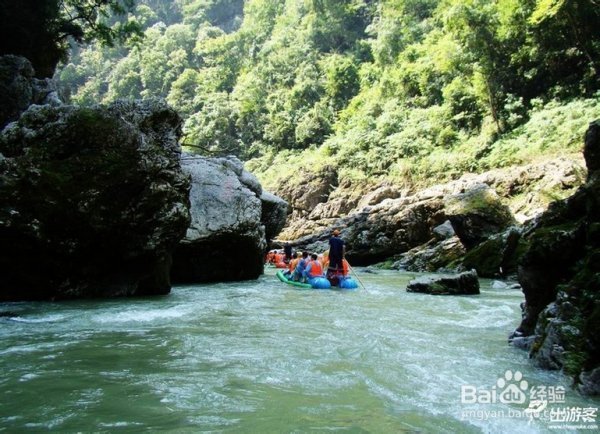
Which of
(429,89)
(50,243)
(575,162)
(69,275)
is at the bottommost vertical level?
(69,275)

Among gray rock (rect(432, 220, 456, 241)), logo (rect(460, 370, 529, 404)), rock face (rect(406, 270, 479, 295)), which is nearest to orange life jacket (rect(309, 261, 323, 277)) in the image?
rock face (rect(406, 270, 479, 295))

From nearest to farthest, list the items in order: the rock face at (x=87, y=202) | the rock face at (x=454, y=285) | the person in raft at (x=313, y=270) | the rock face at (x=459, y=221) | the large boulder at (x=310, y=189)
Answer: the rock face at (x=87, y=202), the rock face at (x=454, y=285), the person in raft at (x=313, y=270), the rock face at (x=459, y=221), the large boulder at (x=310, y=189)

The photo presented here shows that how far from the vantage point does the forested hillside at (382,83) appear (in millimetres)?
25781

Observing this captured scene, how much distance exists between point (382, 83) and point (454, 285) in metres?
32.7

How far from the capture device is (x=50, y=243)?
9125 mm

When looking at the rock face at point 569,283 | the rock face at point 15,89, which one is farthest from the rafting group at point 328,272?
the rock face at point 15,89

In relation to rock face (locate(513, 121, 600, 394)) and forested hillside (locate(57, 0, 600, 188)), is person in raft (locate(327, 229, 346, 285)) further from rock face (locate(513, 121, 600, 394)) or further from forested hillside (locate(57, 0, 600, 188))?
rock face (locate(513, 121, 600, 394))

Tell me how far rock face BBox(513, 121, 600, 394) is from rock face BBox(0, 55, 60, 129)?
12.7 m

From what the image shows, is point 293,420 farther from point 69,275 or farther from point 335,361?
point 69,275

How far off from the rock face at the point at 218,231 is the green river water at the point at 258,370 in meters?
4.93

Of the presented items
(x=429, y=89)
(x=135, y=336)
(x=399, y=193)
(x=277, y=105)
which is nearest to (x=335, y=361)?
(x=135, y=336)

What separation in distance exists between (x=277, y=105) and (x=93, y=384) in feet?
159

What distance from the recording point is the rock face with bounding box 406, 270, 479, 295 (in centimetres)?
1127

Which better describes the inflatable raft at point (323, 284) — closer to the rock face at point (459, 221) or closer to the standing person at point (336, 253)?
the standing person at point (336, 253)
